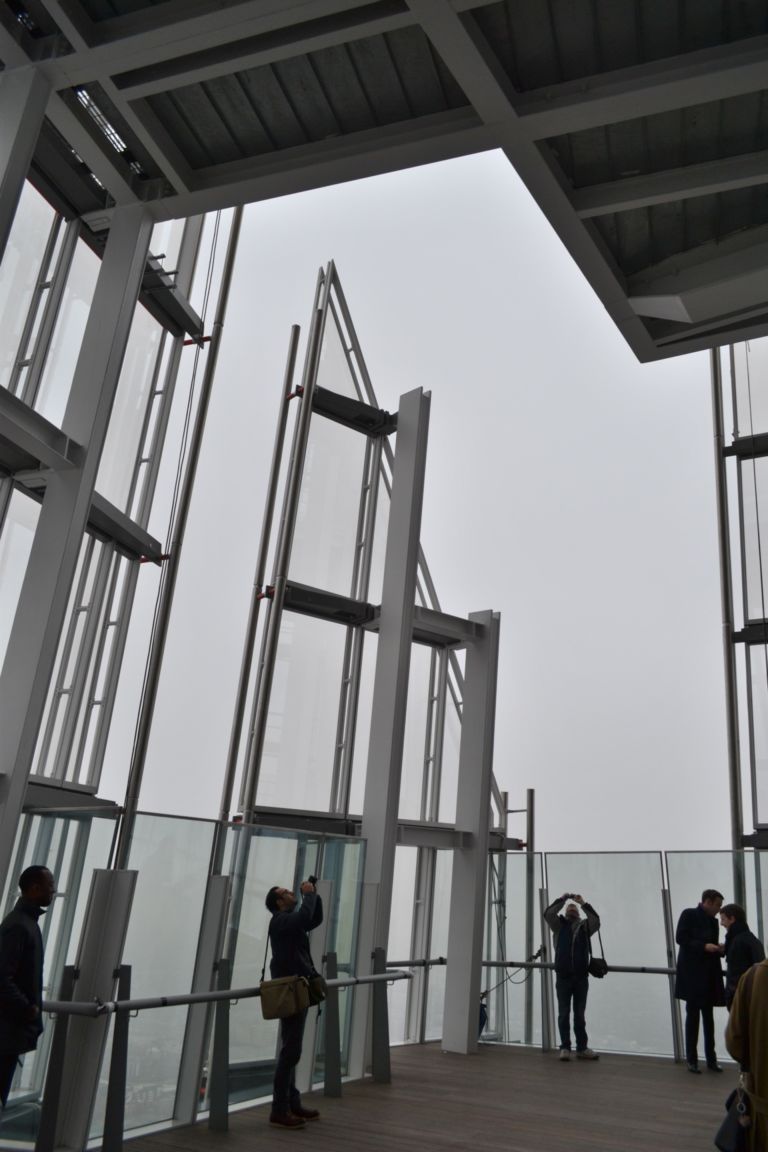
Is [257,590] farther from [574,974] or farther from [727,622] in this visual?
[727,622]

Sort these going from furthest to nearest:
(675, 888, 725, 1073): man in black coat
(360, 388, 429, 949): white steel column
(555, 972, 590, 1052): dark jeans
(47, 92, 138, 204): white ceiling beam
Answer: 1. (555, 972, 590, 1052): dark jeans
2. (360, 388, 429, 949): white steel column
3. (675, 888, 725, 1073): man in black coat
4. (47, 92, 138, 204): white ceiling beam

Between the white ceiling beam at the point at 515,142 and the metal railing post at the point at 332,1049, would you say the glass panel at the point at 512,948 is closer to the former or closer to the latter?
the metal railing post at the point at 332,1049

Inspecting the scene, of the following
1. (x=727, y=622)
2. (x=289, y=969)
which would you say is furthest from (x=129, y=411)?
(x=727, y=622)

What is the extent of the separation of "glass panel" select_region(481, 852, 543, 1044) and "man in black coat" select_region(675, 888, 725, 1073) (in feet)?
8.88

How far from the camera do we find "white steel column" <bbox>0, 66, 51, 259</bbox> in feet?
22.6

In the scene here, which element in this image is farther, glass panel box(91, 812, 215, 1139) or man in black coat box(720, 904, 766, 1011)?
man in black coat box(720, 904, 766, 1011)

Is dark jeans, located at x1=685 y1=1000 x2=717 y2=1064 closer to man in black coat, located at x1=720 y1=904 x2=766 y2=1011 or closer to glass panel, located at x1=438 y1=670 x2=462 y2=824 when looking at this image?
man in black coat, located at x1=720 y1=904 x2=766 y2=1011

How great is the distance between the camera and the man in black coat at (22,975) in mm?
4992

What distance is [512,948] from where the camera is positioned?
13609 millimetres

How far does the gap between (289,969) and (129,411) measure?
25.1 ft

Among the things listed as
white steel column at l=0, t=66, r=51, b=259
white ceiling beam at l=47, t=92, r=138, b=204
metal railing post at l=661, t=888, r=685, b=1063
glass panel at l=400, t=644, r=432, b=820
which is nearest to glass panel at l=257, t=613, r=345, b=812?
glass panel at l=400, t=644, r=432, b=820

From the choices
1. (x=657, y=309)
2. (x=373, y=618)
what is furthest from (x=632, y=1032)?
(x=657, y=309)

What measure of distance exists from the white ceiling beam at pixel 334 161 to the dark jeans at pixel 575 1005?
9306 millimetres

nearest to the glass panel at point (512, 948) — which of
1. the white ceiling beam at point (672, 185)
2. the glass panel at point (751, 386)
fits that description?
the glass panel at point (751, 386)
